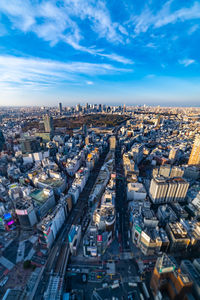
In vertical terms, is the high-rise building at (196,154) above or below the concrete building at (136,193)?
above

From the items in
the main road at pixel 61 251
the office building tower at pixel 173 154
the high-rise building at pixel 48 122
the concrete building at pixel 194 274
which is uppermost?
the high-rise building at pixel 48 122

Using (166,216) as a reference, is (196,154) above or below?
above

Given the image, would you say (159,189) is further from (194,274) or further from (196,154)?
(196,154)

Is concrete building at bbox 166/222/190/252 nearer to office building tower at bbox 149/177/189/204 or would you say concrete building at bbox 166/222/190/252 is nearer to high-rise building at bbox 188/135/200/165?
office building tower at bbox 149/177/189/204

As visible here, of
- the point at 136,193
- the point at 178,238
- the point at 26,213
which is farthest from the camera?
the point at 136,193

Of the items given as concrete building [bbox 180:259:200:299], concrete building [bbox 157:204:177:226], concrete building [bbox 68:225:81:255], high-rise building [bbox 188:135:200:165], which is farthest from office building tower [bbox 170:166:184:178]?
concrete building [bbox 68:225:81:255]

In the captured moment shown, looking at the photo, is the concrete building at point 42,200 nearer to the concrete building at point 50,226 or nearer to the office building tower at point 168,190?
the concrete building at point 50,226

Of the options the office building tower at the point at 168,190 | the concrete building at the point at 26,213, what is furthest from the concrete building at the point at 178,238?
the concrete building at the point at 26,213

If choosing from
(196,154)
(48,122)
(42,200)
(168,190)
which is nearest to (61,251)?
(42,200)

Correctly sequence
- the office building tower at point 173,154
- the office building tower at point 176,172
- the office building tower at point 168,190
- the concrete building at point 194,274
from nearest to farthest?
the concrete building at point 194,274, the office building tower at point 168,190, the office building tower at point 176,172, the office building tower at point 173,154

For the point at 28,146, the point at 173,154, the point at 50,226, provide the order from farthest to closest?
the point at 28,146, the point at 173,154, the point at 50,226

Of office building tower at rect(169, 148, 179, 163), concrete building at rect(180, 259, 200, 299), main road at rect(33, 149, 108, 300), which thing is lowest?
main road at rect(33, 149, 108, 300)

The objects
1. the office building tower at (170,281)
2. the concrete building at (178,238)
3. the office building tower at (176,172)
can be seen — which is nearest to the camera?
the office building tower at (170,281)
